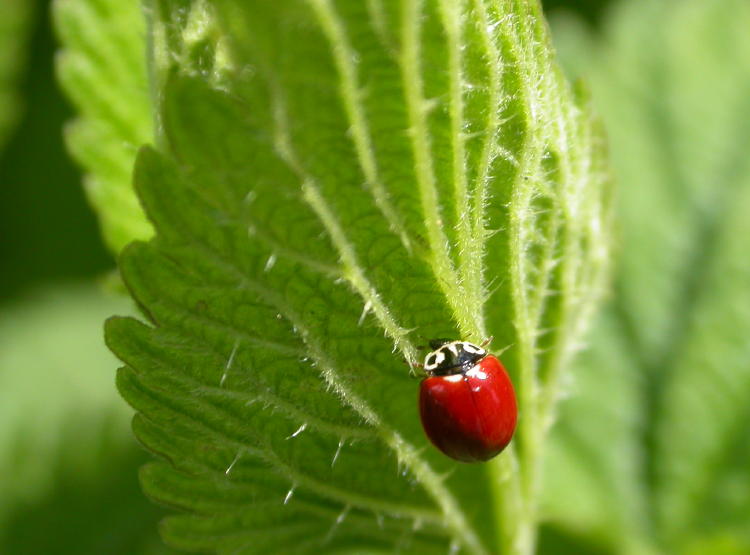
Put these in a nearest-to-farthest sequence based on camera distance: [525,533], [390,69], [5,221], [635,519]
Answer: [390,69]
[525,533]
[635,519]
[5,221]

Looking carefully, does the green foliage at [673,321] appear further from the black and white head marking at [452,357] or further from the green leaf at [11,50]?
the green leaf at [11,50]

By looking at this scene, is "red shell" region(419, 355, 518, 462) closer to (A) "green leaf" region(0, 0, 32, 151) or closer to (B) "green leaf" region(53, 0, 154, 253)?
(B) "green leaf" region(53, 0, 154, 253)

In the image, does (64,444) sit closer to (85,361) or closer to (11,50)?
(85,361)

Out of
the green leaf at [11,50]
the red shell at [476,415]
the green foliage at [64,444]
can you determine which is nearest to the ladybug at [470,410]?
the red shell at [476,415]

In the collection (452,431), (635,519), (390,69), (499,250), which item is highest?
(390,69)

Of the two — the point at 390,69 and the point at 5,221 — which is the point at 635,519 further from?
the point at 5,221

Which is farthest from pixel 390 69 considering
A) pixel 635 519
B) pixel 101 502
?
pixel 101 502

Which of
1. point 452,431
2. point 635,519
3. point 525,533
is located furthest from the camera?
point 635,519
